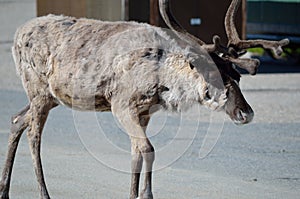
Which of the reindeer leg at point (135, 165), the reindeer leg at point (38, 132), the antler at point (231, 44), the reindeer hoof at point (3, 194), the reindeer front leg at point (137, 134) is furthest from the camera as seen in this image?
the reindeer hoof at point (3, 194)

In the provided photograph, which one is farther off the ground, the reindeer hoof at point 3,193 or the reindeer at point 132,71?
the reindeer at point 132,71

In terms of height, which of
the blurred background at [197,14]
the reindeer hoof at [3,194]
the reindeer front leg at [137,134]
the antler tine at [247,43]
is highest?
the antler tine at [247,43]

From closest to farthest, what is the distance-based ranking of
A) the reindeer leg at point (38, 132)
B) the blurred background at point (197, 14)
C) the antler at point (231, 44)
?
the antler at point (231, 44)
the reindeer leg at point (38, 132)
the blurred background at point (197, 14)

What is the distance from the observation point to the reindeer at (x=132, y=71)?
6570mm

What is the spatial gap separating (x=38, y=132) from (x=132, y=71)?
122 cm

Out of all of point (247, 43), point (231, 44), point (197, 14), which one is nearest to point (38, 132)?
point (231, 44)

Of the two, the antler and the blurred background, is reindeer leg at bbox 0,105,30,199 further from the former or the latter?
the blurred background

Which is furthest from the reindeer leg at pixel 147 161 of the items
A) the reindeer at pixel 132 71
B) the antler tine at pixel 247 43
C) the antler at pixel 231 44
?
the antler tine at pixel 247 43

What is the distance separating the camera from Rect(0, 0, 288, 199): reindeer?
6.57 metres

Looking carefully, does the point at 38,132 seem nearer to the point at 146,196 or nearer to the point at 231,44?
the point at 146,196

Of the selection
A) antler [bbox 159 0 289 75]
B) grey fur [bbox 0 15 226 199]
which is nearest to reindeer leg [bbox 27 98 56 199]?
grey fur [bbox 0 15 226 199]

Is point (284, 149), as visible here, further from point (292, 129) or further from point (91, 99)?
point (91, 99)

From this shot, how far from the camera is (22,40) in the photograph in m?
7.42

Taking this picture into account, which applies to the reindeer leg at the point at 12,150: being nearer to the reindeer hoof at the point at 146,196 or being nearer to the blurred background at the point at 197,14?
the reindeer hoof at the point at 146,196
